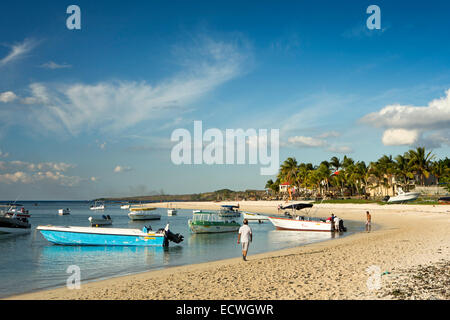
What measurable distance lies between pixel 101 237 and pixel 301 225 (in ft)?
65.0

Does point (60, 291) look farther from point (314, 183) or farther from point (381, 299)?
Result: point (314, 183)

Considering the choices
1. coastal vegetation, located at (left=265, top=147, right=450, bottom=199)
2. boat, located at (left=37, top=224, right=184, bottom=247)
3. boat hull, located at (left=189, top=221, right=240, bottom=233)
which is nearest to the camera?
boat, located at (left=37, top=224, right=184, bottom=247)

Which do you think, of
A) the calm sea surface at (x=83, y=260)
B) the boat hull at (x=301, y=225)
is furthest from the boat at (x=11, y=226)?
the boat hull at (x=301, y=225)

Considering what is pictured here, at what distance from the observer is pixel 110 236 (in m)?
25.6

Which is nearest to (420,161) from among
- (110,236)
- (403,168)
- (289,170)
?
(403,168)

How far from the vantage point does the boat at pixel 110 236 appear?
24.5 m

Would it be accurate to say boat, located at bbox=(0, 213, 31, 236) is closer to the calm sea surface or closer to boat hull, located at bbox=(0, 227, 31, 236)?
boat hull, located at bbox=(0, 227, 31, 236)

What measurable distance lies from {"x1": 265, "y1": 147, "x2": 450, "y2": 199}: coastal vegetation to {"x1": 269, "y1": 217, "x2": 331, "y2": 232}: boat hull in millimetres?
46105

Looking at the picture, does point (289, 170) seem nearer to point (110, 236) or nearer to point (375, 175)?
point (375, 175)

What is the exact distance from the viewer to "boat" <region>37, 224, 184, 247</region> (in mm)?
24531

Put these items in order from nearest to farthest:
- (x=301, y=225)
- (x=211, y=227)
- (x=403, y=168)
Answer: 1. (x=301, y=225)
2. (x=211, y=227)
3. (x=403, y=168)

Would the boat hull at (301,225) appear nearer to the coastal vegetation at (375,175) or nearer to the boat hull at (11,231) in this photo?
the boat hull at (11,231)

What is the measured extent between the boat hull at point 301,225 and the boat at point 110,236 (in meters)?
14.3

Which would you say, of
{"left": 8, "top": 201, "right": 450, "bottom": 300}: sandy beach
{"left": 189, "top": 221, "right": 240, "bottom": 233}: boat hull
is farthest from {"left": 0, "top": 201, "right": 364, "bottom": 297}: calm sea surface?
{"left": 189, "top": 221, "right": 240, "bottom": 233}: boat hull
